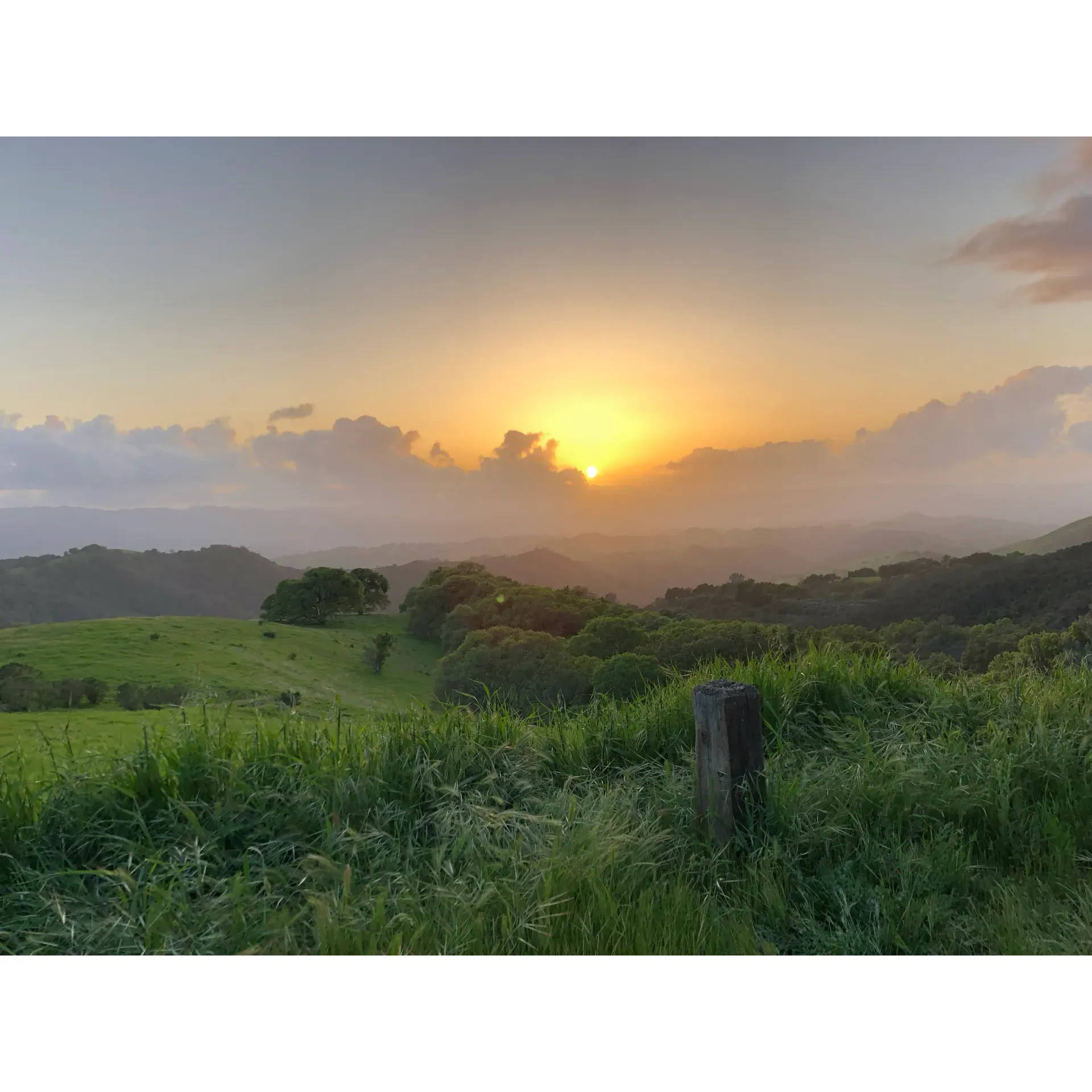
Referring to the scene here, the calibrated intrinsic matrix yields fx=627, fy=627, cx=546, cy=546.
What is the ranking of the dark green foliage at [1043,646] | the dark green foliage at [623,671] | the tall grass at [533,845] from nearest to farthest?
1. the tall grass at [533,845]
2. the dark green foliage at [1043,646]
3. the dark green foliage at [623,671]

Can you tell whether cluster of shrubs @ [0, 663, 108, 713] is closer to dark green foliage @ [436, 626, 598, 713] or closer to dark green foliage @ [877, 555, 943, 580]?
dark green foliage @ [436, 626, 598, 713]

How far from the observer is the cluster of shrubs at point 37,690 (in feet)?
A: 32.1

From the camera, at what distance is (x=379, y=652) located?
2330cm

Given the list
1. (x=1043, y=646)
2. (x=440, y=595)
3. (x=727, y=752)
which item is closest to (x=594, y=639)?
(x=440, y=595)

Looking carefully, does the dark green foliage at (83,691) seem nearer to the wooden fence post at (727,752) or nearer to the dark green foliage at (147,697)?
the dark green foliage at (147,697)

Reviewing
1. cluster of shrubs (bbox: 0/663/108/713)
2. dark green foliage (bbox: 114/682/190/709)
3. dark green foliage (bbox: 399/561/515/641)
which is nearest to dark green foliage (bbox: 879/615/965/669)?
dark green foliage (bbox: 114/682/190/709)

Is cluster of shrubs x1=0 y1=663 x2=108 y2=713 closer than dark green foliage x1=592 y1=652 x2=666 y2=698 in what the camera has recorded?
Yes

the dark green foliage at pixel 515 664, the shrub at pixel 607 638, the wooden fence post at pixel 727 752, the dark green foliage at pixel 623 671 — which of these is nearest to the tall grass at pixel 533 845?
the wooden fence post at pixel 727 752

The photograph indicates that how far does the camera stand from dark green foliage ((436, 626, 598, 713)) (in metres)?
19.0

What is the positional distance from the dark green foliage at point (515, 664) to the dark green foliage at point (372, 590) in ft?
27.8

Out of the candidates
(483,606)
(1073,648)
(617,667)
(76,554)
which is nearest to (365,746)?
(1073,648)

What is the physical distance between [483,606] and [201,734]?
23359 mm

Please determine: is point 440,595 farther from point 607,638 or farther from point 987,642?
point 987,642

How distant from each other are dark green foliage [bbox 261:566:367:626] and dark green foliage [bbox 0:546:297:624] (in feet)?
3.96
